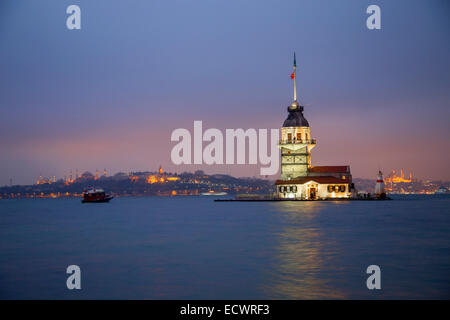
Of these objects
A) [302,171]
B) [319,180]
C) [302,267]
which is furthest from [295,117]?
[302,267]

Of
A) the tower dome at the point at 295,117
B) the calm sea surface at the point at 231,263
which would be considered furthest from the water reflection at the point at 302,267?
the tower dome at the point at 295,117

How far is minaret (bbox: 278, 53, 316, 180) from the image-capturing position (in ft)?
315

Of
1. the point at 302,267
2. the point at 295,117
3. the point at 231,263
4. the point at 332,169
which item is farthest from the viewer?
the point at 295,117

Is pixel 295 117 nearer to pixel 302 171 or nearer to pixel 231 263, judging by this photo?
pixel 302 171

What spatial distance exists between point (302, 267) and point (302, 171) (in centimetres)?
7238

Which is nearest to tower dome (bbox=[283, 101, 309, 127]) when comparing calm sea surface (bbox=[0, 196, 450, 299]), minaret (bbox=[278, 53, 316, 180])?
minaret (bbox=[278, 53, 316, 180])

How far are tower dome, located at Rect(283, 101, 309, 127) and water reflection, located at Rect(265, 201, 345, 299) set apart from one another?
5673cm

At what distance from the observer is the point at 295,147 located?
317ft

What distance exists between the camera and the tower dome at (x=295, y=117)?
98312 mm

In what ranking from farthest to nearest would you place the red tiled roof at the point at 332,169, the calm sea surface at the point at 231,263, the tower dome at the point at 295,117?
the tower dome at the point at 295,117, the red tiled roof at the point at 332,169, the calm sea surface at the point at 231,263

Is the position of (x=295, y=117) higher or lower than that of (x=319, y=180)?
higher

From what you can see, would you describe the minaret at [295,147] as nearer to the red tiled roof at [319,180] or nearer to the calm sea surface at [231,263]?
the red tiled roof at [319,180]

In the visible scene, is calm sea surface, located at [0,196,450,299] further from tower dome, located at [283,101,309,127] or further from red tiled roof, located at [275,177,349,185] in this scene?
tower dome, located at [283,101,309,127]
